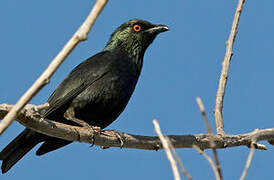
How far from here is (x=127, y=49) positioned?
24.2ft

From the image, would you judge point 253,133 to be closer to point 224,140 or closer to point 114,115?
point 224,140

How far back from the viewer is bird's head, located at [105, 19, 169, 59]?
292 inches

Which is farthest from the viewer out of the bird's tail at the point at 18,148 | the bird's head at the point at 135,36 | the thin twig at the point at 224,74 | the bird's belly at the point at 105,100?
the bird's head at the point at 135,36

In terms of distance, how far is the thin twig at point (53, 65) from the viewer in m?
2.08

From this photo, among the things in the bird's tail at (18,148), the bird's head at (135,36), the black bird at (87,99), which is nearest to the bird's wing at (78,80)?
the black bird at (87,99)

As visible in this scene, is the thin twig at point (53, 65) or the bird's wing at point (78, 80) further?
the bird's wing at point (78, 80)

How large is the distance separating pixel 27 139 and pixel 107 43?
250 centimetres

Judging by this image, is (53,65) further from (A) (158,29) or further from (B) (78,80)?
(A) (158,29)

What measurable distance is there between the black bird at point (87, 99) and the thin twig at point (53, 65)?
3958mm

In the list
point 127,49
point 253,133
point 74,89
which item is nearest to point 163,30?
point 127,49

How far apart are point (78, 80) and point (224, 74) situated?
7.09ft

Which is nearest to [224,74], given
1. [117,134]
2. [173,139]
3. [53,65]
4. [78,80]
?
[173,139]

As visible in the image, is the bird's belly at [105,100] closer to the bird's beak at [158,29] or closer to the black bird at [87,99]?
the black bird at [87,99]

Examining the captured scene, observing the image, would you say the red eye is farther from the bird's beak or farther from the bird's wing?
the bird's wing
